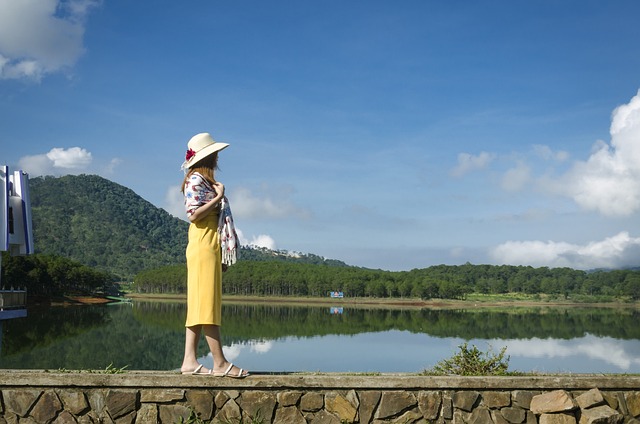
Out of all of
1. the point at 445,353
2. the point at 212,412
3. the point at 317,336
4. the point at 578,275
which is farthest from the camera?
the point at 578,275

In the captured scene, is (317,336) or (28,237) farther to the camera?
(317,336)

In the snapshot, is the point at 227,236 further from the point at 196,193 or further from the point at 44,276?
the point at 44,276

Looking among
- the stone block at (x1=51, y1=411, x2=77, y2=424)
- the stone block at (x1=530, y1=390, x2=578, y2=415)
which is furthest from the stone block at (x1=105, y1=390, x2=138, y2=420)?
the stone block at (x1=530, y1=390, x2=578, y2=415)

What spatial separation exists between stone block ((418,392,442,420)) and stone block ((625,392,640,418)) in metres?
1.84

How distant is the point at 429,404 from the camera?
538 centimetres

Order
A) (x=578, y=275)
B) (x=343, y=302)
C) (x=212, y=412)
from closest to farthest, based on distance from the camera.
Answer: (x=212, y=412) < (x=343, y=302) < (x=578, y=275)

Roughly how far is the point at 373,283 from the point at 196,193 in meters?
113

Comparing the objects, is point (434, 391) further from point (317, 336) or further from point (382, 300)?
point (382, 300)

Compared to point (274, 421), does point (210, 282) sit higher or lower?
higher

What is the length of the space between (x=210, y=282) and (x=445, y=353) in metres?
23.5

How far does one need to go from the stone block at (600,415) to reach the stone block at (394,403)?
1.53m

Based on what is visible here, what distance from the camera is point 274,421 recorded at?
5.25 m

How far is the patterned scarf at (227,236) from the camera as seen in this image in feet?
18.0

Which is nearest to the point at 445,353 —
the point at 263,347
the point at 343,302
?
the point at 263,347
